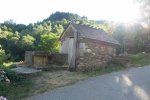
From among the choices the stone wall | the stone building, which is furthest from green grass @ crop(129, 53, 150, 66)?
the stone wall

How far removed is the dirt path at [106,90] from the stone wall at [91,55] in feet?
8.76

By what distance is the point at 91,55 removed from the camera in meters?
20.6

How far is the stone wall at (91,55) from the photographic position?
20100 millimetres

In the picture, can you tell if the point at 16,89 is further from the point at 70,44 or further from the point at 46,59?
the point at 70,44

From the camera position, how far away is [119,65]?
902 inches

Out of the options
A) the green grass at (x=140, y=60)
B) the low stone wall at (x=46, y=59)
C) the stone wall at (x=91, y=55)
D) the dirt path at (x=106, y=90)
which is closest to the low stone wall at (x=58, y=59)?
the low stone wall at (x=46, y=59)

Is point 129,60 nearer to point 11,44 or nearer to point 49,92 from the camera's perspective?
point 49,92

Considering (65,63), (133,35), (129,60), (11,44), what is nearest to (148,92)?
(65,63)

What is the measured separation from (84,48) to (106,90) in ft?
22.6

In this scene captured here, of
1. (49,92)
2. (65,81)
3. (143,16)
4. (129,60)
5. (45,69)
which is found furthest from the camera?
(143,16)

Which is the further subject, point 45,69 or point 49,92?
point 45,69

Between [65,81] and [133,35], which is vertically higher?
[133,35]

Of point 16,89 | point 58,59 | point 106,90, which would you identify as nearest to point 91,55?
point 58,59

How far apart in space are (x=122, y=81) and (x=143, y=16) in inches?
816
